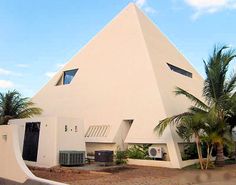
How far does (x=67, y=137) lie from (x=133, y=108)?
447 cm

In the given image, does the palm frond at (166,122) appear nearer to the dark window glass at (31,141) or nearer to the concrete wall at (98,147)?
the concrete wall at (98,147)

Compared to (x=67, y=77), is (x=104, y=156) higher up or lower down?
lower down

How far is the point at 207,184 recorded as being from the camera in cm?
1044

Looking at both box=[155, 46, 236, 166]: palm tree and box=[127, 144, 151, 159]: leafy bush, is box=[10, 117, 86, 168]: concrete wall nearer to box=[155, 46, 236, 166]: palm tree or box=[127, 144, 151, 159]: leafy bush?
box=[127, 144, 151, 159]: leafy bush

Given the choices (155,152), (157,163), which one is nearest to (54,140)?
(155,152)

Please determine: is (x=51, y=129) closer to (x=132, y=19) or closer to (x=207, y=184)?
(x=207, y=184)

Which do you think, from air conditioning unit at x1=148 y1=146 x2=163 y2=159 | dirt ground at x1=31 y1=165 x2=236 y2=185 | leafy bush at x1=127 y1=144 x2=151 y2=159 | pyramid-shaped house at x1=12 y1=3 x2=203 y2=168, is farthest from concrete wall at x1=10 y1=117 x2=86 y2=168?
air conditioning unit at x1=148 y1=146 x2=163 y2=159

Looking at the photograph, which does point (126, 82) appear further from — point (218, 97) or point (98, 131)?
point (218, 97)

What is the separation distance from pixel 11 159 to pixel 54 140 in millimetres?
4824

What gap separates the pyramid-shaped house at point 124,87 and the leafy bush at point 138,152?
0.39 meters

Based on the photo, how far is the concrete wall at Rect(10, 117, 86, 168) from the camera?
15.9 metres

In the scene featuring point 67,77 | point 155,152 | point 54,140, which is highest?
point 67,77

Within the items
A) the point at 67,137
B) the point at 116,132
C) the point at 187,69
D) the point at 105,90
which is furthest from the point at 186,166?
the point at 187,69

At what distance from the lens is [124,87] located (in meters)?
20.0
